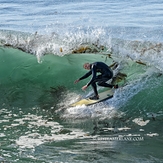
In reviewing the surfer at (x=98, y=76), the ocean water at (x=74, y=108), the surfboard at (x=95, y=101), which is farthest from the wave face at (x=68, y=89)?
the surfer at (x=98, y=76)

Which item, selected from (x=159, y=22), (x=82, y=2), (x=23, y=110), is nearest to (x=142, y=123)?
(x=23, y=110)

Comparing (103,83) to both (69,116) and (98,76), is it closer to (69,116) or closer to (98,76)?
(98,76)

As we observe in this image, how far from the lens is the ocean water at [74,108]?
9.71m

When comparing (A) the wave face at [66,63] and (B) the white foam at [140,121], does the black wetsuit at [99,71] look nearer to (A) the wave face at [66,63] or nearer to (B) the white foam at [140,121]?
(A) the wave face at [66,63]

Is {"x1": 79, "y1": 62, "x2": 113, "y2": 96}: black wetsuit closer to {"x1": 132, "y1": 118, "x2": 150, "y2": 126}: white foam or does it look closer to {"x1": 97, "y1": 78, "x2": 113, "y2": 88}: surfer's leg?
{"x1": 97, "y1": 78, "x2": 113, "y2": 88}: surfer's leg

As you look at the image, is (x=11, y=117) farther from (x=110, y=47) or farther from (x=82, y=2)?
(x=82, y=2)

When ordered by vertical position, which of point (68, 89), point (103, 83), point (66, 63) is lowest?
point (68, 89)

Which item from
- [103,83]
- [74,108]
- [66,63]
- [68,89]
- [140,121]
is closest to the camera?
[140,121]

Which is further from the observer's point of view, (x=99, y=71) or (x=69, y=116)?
(x=99, y=71)

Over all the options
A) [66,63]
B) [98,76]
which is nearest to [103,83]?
[98,76]

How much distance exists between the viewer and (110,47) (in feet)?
52.1

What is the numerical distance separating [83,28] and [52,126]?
12.6m

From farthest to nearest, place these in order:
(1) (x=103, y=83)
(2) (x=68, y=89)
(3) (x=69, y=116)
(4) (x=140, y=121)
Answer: (2) (x=68, y=89), (1) (x=103, y=83), (3) (x=69, y=116), (4) (x=140, y=121)

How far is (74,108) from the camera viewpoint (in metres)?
12.4
